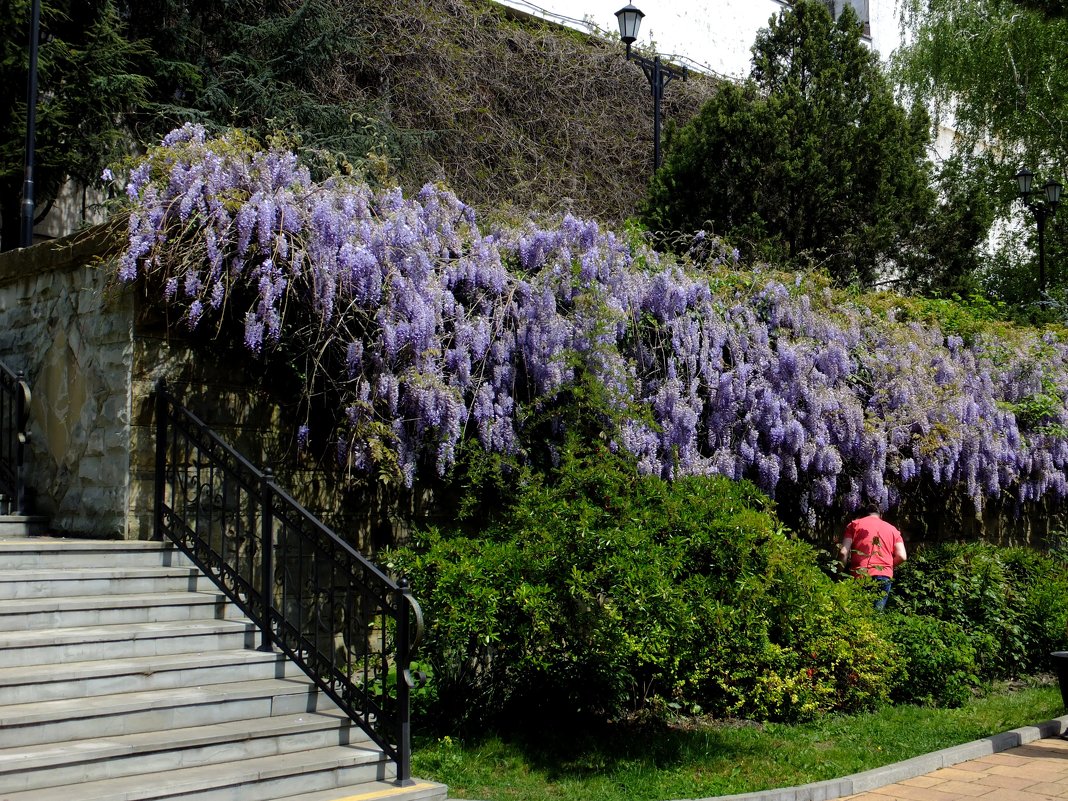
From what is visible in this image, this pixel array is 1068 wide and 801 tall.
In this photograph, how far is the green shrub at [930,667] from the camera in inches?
366

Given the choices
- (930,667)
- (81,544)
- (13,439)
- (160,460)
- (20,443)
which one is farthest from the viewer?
(930,667)

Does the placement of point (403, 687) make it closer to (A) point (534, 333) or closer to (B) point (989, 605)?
(A) point (534, 333)

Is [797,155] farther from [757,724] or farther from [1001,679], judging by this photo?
[757,724]

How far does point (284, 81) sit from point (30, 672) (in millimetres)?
14224

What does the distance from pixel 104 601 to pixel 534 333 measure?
4.38m

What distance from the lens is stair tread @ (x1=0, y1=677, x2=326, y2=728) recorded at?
557cm

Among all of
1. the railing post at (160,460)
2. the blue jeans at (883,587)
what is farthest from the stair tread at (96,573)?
the blue jeans at (883,587)

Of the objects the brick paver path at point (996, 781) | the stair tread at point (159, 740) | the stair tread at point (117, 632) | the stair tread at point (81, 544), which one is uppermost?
the stair tread at point (81, 544)

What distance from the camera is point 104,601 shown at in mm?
6840

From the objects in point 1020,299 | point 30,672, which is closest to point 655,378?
point 30,672

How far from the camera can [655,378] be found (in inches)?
432

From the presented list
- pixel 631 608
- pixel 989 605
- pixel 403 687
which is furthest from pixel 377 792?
pixel 989 605

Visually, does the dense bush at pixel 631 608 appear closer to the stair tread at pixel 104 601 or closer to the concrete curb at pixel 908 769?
the concrete curb at pixel 908 769

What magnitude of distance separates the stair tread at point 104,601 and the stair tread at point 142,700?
79 cm
